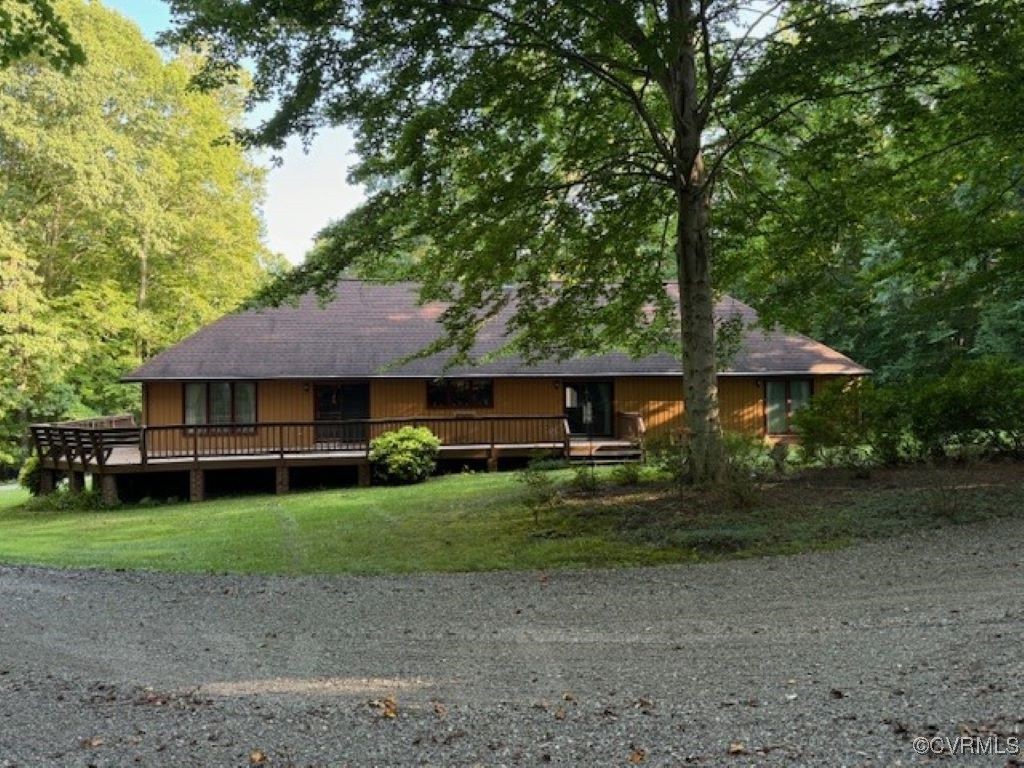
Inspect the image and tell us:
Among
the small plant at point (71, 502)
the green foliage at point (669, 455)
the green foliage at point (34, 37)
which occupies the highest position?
the green foliage at point (34, 37)

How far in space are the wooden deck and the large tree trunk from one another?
7.53m

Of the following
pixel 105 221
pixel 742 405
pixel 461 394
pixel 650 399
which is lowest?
pixel 742 405

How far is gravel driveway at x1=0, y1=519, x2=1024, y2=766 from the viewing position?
4098mm

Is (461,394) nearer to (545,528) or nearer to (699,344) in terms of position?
(699,344)

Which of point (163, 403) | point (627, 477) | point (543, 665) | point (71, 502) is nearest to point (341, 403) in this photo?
point (163, 403)

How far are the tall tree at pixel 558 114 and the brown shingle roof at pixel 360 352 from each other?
7750 millimetres

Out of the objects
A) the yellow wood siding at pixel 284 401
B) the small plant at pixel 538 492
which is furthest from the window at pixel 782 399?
the yellow wood siding at pixel 284 401

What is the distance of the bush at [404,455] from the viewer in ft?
62.9

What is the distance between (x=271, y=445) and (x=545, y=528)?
1237 centimetres

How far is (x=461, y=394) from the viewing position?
23516mm

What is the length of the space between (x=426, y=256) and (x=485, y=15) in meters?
4.16

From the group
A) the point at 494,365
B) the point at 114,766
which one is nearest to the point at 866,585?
the point at 114,766

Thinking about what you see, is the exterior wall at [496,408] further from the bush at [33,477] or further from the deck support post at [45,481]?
the bush at [33,477]

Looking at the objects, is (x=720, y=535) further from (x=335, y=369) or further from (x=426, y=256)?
(x=335, y=369)
